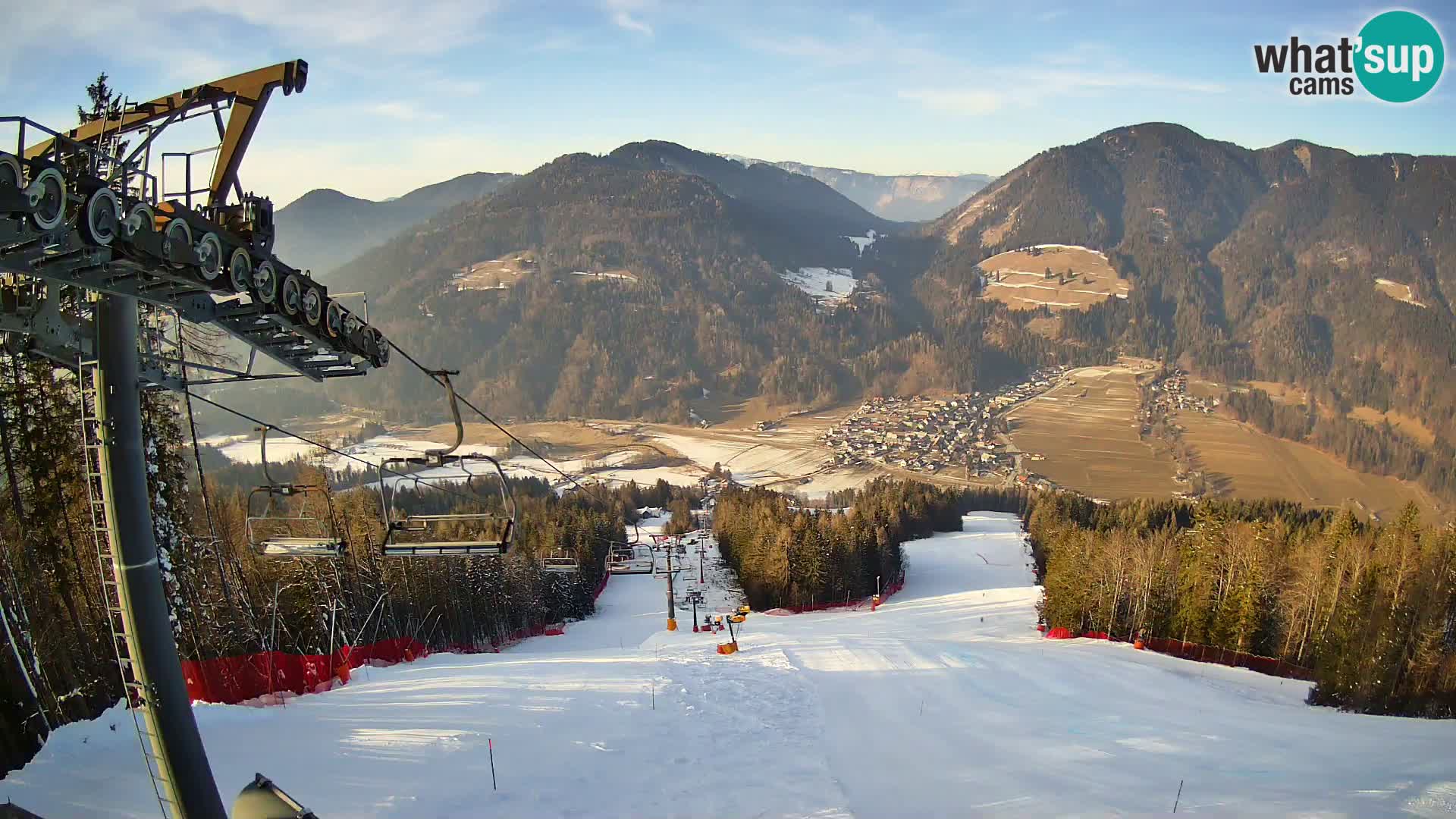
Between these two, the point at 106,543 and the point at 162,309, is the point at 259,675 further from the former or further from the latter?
the point at 162,309

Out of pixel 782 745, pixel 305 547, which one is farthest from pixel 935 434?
pixel 305 547

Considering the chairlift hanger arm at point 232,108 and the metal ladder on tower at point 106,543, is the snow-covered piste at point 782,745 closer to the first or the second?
the metal ladder on tower at point 106,543

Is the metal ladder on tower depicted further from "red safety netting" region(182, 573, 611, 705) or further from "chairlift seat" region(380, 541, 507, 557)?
"red safety netting" region(182, 573, 611, 705)

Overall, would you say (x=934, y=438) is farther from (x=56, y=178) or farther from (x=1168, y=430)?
(x=56, y=178)

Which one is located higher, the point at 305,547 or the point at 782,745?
the point at 305,547

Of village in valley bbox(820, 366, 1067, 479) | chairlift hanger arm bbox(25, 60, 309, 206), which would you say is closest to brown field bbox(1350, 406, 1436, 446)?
village in valley bbox(820, 366, 1067, 479)

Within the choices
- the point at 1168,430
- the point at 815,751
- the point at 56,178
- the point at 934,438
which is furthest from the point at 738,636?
the point at 1168,430
